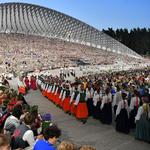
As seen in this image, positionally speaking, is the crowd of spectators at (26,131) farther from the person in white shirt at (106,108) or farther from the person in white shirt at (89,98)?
Answer: the person in white shirt at (89,98)

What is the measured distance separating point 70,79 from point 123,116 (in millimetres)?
33494

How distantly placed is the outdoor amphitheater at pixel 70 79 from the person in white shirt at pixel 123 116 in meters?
0.03

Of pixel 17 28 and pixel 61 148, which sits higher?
pixel 17 28

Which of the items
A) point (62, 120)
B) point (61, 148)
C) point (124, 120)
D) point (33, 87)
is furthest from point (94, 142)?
point (33, 87)

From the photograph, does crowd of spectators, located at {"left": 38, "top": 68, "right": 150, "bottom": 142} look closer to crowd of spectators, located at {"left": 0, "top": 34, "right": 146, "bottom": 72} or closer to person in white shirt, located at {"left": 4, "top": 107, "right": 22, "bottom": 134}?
person in white shirt, located at {"left": 4, "top": 107, "right": 22, "bottom": 134}

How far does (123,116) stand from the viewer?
14352mm

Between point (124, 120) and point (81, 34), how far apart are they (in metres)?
106

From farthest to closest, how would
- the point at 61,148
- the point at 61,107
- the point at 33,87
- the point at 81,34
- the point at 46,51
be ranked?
the point at 81,34, the point at 46,51, the point at 33,87, the point at 61,107, the point at 61,148

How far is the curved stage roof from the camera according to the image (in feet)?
367

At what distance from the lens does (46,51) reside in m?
90.8

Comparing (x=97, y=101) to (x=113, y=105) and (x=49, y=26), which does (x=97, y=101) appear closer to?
(x=113, y=105)

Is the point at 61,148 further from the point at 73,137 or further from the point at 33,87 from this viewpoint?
the point at 33,87

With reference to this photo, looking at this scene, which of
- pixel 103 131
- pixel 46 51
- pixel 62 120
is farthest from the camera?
pixel 46 51

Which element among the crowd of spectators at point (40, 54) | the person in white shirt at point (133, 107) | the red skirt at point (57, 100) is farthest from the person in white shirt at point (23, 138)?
the crowd of spectators at point (40, 54)
